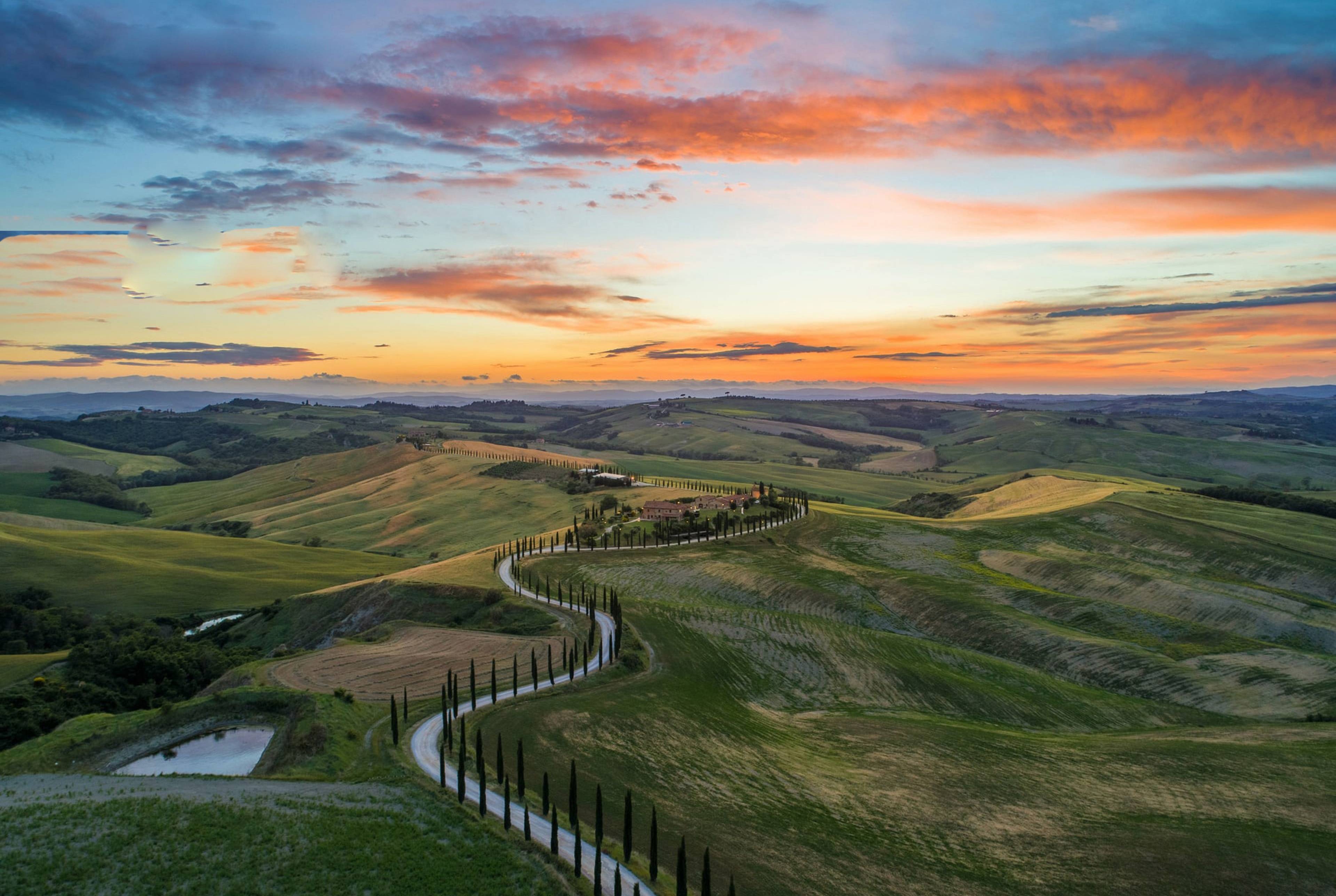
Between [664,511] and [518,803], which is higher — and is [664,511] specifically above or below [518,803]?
below

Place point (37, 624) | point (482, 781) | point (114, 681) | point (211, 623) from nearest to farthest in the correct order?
point (482, 781)
point (114, 681)
point (37, 624)
point (211, 623)

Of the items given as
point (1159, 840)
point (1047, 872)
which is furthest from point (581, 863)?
point (1159, 840)

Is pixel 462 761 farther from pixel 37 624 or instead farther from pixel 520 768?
pixel 37 624

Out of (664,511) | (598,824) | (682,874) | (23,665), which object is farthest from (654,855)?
(664,511)

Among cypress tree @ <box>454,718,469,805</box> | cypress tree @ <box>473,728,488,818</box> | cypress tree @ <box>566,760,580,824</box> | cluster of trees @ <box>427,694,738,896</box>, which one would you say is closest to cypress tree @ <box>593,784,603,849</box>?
cluster of trees @ <box>427,694,738,896</box>

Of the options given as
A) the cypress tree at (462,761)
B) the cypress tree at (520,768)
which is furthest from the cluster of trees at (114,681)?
the cypress tree at (520,768)

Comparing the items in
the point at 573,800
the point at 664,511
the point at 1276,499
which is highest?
the point at 573,800
